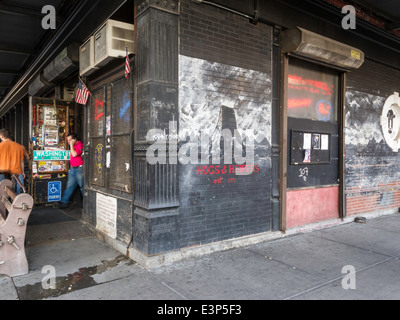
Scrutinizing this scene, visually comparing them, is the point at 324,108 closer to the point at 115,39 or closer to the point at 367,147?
the point at 367,147

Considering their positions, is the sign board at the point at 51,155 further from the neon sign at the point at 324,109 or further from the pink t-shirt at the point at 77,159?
the neon sign at the point at 324,109

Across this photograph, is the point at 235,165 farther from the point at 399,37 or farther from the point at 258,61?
the point at 399,37

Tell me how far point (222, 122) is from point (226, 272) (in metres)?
2.31

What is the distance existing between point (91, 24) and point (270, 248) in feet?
17.6

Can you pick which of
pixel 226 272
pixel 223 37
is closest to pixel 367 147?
pixel 223 37

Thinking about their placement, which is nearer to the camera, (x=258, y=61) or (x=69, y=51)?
(x=258, y=61)

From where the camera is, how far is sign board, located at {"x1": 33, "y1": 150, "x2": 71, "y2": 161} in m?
8.07

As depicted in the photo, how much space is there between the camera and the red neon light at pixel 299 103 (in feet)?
20.1

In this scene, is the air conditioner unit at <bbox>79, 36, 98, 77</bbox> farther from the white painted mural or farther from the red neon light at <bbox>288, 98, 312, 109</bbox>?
the red neon light at <bbox>288, 98, 312, 109</bbox>

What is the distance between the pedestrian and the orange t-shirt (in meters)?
1.23

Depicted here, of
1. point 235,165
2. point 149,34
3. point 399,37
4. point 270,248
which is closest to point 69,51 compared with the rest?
point 149,34

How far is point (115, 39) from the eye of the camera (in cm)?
463

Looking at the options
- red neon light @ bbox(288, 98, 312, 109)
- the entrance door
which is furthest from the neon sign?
red neon light @ bbox(288, 98, 312, 109)

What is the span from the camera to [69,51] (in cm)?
679
